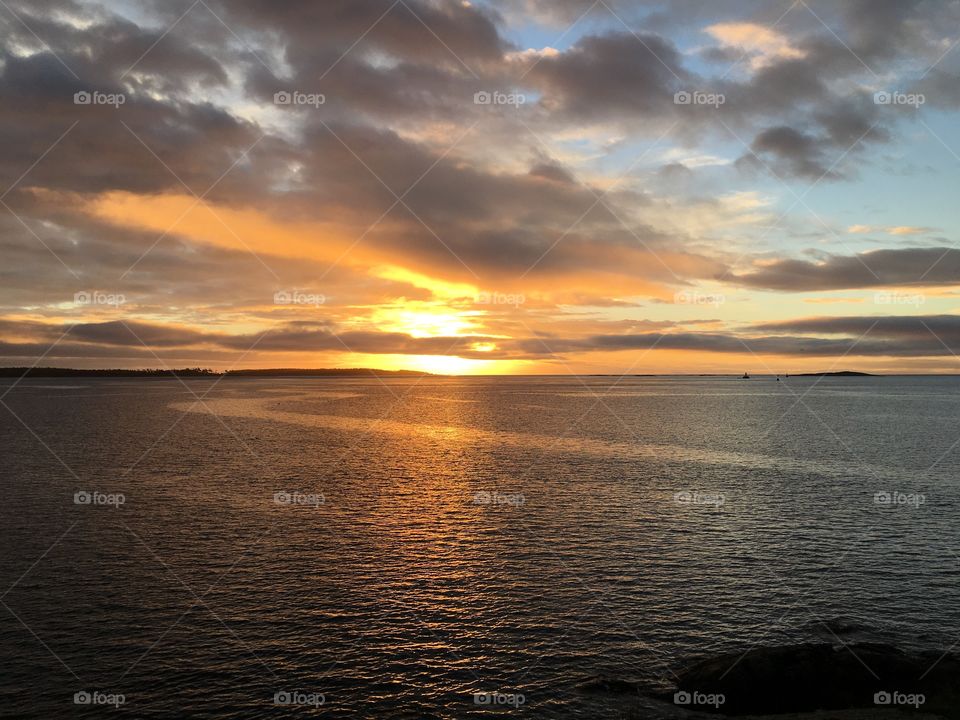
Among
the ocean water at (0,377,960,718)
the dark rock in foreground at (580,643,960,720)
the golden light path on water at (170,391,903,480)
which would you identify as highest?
the golden light path on water at (170,391,903,480)

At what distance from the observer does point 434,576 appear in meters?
41.3

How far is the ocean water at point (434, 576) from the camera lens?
92.8ft

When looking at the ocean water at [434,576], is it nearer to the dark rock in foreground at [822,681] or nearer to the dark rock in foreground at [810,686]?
the dark rock in foreground at [810,686]

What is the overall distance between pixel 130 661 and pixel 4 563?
19367mm

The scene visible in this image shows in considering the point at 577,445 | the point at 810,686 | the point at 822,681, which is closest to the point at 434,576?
the point at 810,686

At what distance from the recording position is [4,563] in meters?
42.0

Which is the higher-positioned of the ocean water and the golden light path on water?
the golden light path on water

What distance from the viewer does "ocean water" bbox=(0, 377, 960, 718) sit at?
92.8ft

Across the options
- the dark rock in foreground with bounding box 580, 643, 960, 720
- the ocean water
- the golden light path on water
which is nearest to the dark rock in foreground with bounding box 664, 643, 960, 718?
the dark rock in foreground with bounding box 580, 643, 960, 720

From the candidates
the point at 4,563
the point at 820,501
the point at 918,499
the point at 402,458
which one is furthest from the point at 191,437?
the point at 918,499

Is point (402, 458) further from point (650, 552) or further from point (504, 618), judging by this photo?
point (504, 618)

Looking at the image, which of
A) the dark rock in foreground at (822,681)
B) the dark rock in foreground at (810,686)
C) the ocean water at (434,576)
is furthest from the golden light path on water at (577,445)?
the dark rock in foreground at (810,686)

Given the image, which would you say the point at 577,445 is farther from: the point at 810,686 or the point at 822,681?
the point at 810,686

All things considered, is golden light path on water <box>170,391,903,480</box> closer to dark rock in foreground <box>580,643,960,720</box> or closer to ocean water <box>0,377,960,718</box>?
ocean water <box>0,377,960,718</box>
